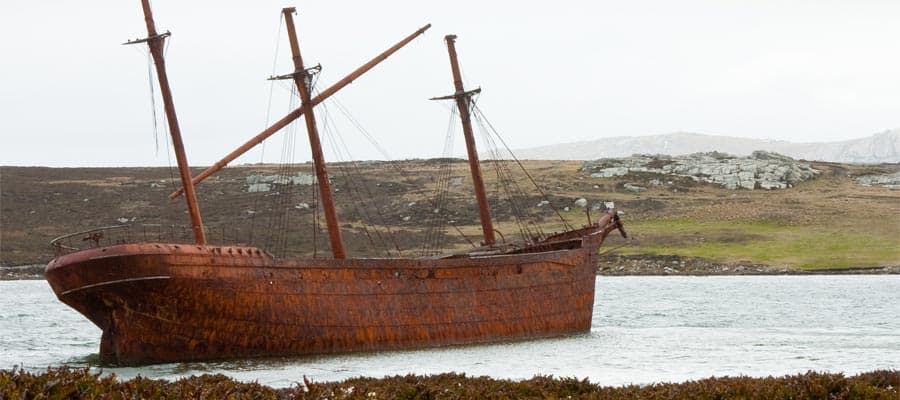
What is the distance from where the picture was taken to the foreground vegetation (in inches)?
511

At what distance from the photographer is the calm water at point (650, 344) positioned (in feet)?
83.2

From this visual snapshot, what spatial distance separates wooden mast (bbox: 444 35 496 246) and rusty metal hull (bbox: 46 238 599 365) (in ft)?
27.1

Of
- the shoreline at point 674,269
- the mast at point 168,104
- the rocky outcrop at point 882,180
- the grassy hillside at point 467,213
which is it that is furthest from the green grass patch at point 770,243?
the mast at point 168,104

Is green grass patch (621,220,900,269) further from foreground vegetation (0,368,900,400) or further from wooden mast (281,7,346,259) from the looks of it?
foreground vegetation (0,368,900,400)

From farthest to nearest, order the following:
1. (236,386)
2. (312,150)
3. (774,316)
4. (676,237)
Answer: (676,237)
(774,316)
(312,150)
(236,386)

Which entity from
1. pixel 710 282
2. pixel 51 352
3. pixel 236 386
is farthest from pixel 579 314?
pixel 710 282

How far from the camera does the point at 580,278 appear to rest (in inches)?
1501

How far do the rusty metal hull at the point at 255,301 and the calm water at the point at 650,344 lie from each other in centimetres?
78

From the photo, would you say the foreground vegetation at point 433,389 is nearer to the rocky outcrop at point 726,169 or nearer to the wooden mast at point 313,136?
the wooden mast at point 313,136

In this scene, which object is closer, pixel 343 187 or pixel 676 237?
pixel 676 237

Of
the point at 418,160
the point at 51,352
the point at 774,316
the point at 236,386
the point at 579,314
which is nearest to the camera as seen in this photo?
the point at 236,386

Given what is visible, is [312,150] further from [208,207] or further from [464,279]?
[208,207]

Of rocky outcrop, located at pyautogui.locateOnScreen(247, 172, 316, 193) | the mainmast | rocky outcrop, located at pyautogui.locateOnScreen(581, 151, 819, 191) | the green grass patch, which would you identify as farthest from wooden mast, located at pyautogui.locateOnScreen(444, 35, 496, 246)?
rocky outcrop, located at pyautogui.locateOnScreen(581, 151, 819, 191)

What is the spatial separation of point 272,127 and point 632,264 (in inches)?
1687
